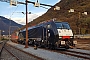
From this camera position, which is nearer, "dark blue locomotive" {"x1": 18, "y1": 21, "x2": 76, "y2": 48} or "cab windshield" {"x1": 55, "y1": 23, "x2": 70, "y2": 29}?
"dark blue locomotive" {"x1": 18, "y1": 21, "x2": 76, "y2": 48}

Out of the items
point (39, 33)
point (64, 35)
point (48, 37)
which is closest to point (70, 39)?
point (64, 35)

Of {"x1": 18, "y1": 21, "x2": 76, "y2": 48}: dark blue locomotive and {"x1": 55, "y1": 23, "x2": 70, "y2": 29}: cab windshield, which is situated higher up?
{"x1": 55, "y1": 23, "x2": 70, "y2": 29}: cab windshield

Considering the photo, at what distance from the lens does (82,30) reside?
75.7 meters

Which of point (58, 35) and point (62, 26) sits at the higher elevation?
point (62, 26)

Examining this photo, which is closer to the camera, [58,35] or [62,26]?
[58,35]

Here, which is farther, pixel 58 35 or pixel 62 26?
Result: pixel 62 26

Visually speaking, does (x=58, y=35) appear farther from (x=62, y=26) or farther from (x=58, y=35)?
(x=62, y=26)

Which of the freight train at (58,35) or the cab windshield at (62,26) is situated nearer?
the freight train at (58,35)

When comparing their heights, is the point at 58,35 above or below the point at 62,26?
below

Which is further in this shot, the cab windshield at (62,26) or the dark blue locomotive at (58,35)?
the cab windshield at (62,26)

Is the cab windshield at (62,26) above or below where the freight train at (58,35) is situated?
above

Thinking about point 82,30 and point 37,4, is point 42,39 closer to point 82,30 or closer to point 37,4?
point 37,4

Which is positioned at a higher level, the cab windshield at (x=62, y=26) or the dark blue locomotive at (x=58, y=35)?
the cab windshield at (x=62, y=26)

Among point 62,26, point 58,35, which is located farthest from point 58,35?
point 62,26
